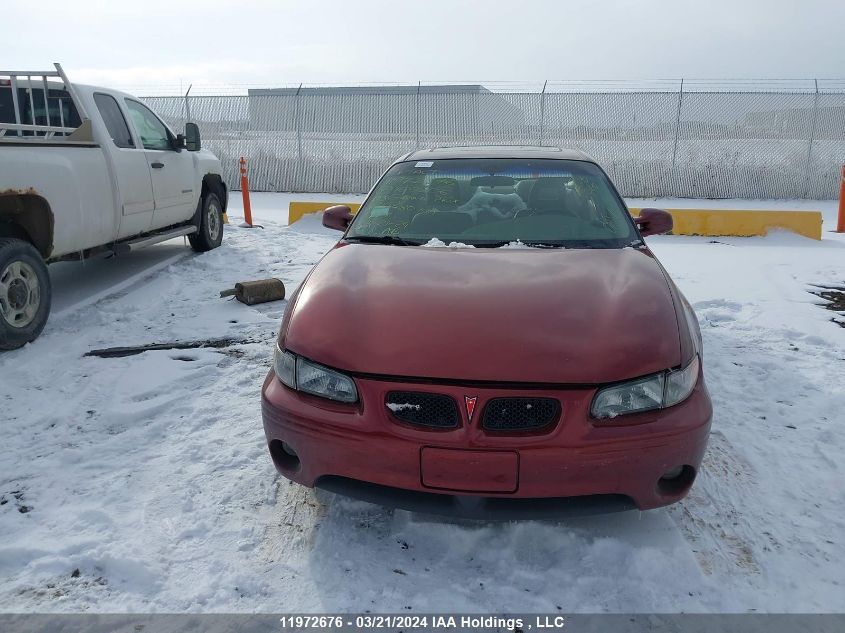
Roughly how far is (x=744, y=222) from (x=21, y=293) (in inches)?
372

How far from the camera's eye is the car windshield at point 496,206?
3371 mm

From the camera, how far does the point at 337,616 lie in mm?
2119

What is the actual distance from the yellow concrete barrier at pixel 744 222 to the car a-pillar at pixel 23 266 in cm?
509

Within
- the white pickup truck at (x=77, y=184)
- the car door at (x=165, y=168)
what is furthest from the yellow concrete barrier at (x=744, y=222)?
the white pickup truck at (x=77, y=184)

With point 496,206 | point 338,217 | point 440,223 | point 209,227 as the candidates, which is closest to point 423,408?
point 440,223

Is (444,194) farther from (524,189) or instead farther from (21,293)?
(21,293)

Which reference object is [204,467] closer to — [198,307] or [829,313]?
[198,307]

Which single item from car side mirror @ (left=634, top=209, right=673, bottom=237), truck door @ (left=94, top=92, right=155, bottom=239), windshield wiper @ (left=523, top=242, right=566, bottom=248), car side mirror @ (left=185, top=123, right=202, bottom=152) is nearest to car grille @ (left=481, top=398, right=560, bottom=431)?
windshield wiper @ (left=523, top=242, right=566, bottom=248)

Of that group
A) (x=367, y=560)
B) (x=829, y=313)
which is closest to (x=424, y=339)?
(x=367, y=560)

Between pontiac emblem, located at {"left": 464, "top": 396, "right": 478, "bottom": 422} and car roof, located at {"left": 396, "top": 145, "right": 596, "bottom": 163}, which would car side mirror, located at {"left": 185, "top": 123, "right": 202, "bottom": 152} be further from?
pontiac emblem, located at {"left": 464, "top": 396, "right": 478, "bottom": 422}

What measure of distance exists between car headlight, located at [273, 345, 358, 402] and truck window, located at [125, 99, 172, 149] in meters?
5.21

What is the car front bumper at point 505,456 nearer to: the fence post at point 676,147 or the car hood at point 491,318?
Result: the car hood at point 491,318

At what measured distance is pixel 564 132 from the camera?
55.1 ft

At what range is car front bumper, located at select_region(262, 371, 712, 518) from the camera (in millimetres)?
2160
